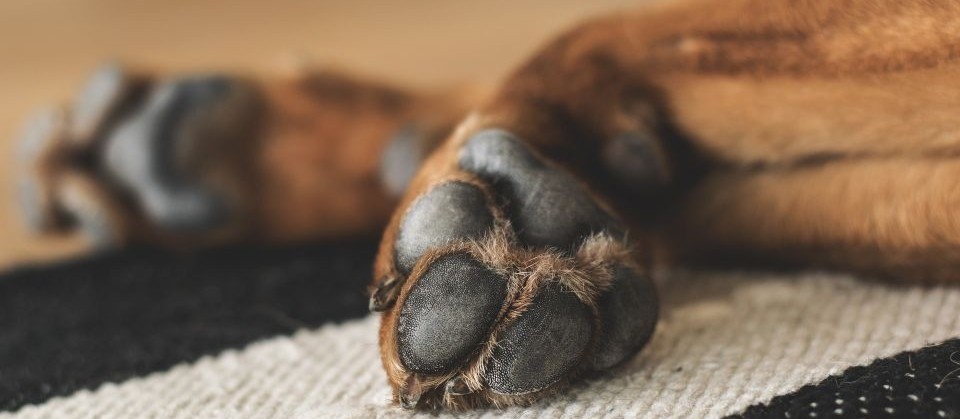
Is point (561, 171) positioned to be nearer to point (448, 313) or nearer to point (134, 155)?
point (448, 313)

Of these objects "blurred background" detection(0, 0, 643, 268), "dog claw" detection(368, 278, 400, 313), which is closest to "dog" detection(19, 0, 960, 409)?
"dog claw" detection(368, 278, 400, 313)

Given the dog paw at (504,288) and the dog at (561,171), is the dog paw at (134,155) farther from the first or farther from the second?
the dog paw at (504,288)

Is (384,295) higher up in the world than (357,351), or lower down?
higher up

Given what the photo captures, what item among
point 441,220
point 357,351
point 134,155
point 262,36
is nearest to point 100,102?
point 134,155

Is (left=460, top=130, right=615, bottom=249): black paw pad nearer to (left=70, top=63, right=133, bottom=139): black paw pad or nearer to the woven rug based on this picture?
the woven rug

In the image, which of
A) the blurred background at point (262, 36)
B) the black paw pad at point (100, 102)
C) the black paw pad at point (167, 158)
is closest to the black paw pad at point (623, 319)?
the black paw pad at point (167, 158)

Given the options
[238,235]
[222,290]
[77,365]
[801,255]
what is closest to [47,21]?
[238,235]
